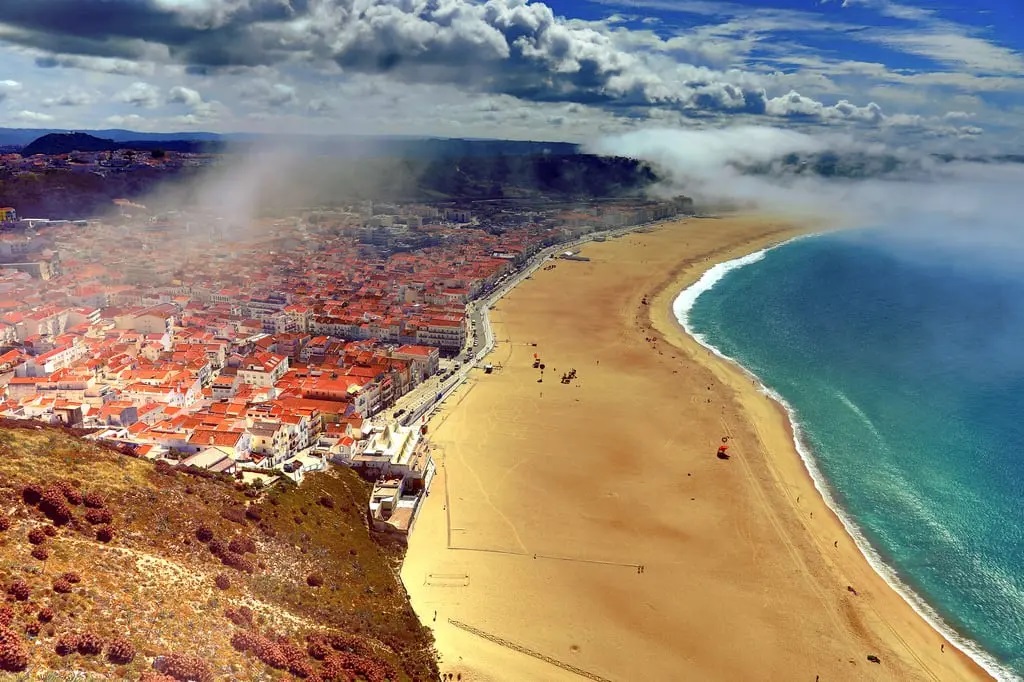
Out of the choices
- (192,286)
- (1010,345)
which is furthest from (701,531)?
(192,286)

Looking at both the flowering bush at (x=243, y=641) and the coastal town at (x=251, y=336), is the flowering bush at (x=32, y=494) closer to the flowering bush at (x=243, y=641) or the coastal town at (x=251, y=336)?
the flowering bush at (x=243, y=641)

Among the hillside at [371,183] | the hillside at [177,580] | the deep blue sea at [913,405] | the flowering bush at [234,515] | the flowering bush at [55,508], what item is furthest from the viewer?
the hillside at [371,183]

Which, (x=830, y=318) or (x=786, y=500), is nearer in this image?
(x=786, y=500)

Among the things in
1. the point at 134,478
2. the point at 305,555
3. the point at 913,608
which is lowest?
the point at 913,608

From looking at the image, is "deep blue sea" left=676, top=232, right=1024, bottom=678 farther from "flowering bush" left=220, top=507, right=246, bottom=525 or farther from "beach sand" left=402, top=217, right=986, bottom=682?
"flowering bush" left=220, top=507, right=246, bottom=525

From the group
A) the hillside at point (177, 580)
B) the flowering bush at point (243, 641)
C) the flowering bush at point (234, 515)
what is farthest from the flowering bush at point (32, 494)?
the flowering bush at point (243, 641)

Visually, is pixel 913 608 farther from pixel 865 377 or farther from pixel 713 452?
pixel 865 377
